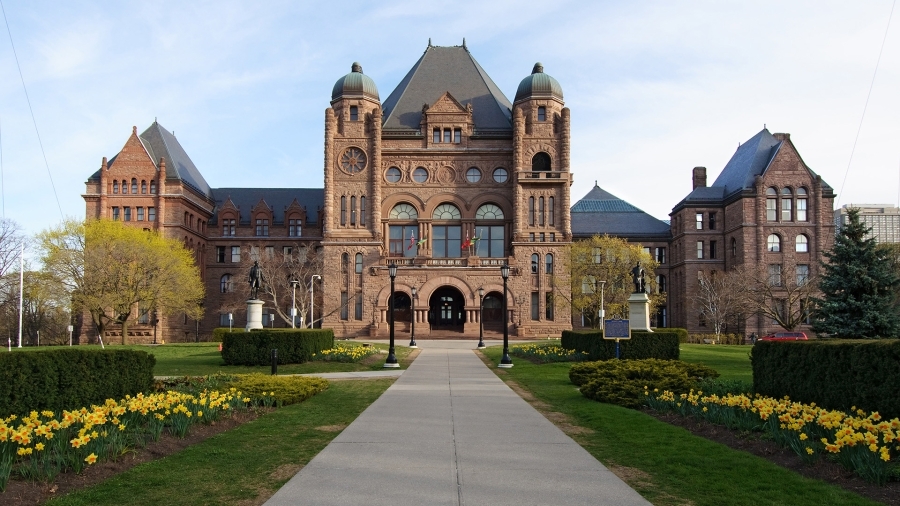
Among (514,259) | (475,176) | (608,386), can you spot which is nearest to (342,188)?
(475,176)

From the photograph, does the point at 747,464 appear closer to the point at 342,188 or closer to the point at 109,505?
the point at 109,505

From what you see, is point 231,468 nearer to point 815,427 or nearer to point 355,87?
point 815,427

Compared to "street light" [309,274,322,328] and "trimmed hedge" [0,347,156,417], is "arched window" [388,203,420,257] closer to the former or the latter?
"street light" [309,274,322,328]

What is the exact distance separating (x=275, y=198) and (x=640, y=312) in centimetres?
6153

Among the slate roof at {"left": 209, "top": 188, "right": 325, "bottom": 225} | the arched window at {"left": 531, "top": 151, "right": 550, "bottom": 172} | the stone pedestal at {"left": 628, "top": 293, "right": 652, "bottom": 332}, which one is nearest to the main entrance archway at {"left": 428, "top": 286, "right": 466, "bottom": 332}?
the arched window at {"left": 531, "top": 151, "right": 550, "bottom": 172}

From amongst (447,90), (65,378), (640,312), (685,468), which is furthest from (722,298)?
(65,378)

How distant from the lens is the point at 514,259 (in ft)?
215

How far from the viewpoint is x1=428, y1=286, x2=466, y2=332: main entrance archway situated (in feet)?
226

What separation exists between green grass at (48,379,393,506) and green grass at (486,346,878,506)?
4.36m

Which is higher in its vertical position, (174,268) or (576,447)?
(174,268)

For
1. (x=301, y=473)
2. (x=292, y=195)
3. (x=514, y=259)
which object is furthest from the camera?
(x=292, y=195)

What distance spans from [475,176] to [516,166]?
4.34 m

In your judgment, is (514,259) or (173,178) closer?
(514,259)

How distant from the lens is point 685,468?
31.7 ft
